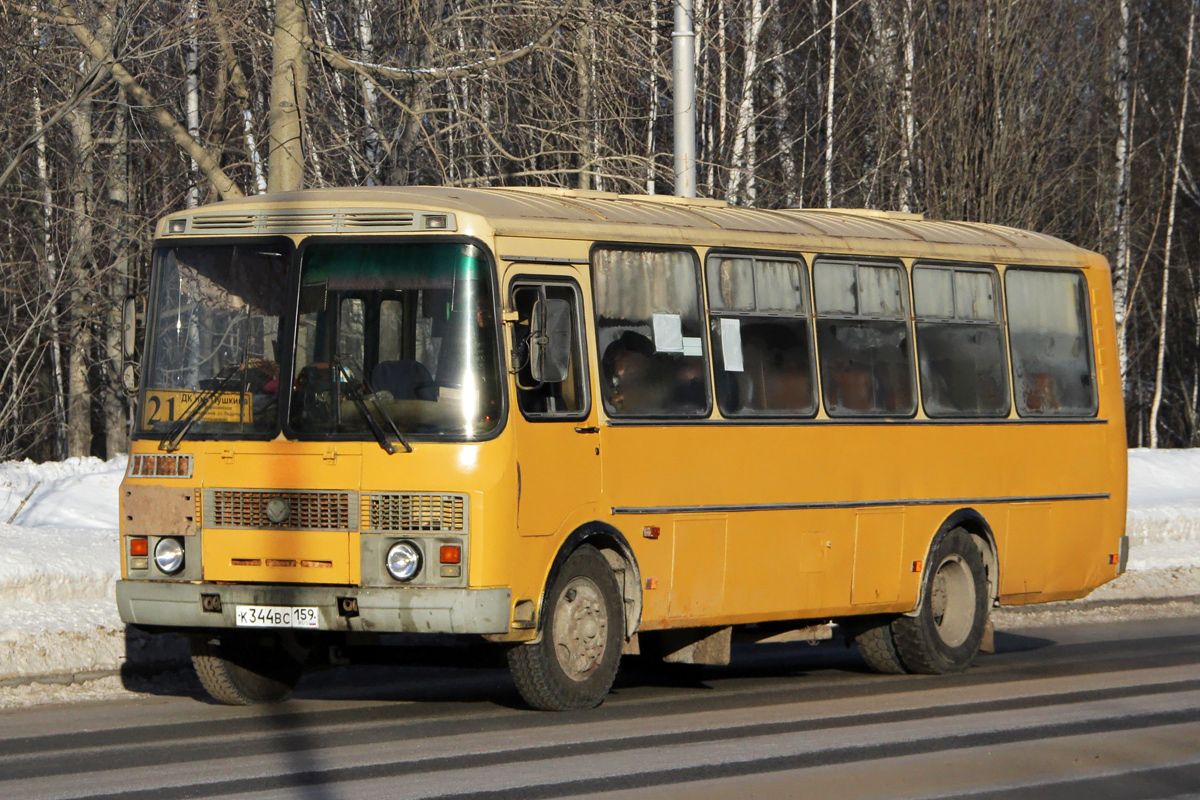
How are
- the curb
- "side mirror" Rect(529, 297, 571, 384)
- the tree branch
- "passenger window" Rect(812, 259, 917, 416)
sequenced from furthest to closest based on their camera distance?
the tree branch < "passenger window" Rect(812, 259, 917, 416) < the curb < "side mirror" Rect(529, 297, 571, 384)

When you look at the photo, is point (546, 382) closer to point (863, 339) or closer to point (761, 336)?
point (761, 336)

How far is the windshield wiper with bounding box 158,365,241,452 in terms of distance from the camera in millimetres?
9969

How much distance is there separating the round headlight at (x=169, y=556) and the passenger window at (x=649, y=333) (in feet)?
8.05

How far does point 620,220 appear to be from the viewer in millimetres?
10836

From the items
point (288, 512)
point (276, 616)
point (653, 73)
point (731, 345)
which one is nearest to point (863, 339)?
point (731, 345)

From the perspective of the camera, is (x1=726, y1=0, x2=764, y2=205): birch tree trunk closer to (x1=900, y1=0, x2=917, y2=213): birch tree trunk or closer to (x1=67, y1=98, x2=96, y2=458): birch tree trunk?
(x1=900, y1=0, x2=917, y2=213): birch tree trunk

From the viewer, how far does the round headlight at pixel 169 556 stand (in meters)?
9.86

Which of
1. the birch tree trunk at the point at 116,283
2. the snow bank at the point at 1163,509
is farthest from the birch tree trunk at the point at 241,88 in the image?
the snow bank at the point at 1163,509

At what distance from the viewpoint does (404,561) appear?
9.39 metres

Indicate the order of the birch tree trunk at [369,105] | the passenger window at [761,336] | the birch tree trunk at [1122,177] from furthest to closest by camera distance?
the birch tree trunk at [1122,177], the birch tree trunk at [369,105], the passenger window at [761,336]

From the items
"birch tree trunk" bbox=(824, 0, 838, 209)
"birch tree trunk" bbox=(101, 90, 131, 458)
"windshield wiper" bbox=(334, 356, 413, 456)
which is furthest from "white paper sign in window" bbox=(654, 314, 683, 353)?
"birch tree trunk" bbox=(824, 0, 838, 209)

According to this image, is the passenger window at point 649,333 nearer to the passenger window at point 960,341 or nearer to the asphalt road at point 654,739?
the asphalt road at point 654,739

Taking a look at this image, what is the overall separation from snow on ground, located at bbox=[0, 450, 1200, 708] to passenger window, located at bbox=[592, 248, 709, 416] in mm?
3632

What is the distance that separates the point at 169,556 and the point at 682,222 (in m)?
3.66
